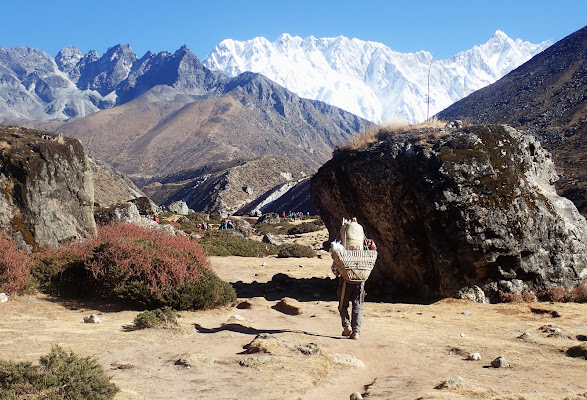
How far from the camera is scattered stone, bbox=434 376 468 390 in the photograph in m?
5.57

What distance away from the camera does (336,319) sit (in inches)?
395

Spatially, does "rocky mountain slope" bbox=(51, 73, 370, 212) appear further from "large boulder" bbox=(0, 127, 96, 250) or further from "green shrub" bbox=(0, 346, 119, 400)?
"green shrub" bbox=(0, 346, 119, 400)

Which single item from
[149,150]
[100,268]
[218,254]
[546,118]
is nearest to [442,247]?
[100,268]

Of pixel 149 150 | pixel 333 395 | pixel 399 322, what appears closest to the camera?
pixel 333 395

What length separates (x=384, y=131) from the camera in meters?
14.6

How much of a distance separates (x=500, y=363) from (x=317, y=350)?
225 centimetres

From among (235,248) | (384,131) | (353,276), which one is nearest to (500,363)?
(353,276)

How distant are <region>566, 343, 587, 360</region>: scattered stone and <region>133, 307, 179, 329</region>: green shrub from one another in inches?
220

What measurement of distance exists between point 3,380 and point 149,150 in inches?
6107

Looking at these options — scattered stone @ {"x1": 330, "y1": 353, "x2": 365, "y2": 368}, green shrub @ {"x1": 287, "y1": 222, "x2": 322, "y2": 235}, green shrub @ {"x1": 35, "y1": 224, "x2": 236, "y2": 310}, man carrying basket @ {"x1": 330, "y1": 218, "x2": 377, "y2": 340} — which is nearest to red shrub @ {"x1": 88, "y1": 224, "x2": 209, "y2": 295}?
green shrub @ {"x1": 35, "y1": 224, "x2": 236, "y2": 310}

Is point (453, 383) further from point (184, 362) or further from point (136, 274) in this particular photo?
point (136, 274)

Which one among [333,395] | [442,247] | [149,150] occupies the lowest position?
[333,395]

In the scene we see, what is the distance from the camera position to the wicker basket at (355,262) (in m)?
8.20

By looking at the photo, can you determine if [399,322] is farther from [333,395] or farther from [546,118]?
[546,118]
